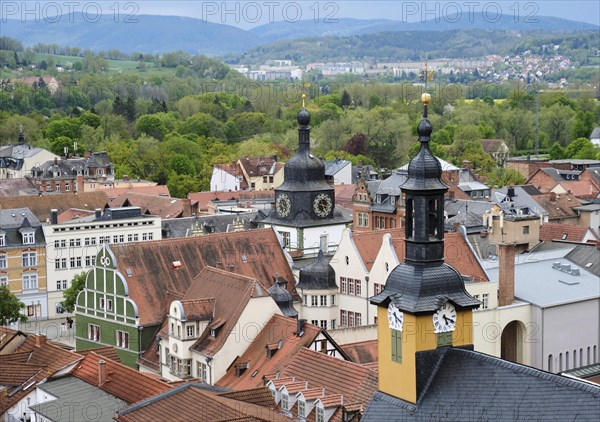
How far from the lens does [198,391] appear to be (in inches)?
1405

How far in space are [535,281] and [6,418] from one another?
95.4ft

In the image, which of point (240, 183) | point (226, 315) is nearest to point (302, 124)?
point (226, 315)

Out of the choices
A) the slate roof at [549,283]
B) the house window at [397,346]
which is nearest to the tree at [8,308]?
the slate roof at [549,283]

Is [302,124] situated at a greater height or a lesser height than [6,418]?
greater

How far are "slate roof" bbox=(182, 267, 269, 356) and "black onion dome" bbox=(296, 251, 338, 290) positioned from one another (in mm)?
6838

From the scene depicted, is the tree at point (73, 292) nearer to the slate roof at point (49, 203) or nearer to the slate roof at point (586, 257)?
the slate roof at point (49, 203)

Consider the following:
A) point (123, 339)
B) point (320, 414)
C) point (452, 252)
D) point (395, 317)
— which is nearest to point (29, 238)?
point (123, 339)

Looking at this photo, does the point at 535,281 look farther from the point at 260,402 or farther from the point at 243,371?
the point at 260,402

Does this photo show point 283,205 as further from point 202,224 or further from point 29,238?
point 29,238

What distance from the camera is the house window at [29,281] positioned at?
77188 millimetres

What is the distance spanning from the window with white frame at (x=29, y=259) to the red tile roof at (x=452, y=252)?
2652 centimetres

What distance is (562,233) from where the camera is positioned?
7800cm

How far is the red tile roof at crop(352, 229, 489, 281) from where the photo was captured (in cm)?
5653

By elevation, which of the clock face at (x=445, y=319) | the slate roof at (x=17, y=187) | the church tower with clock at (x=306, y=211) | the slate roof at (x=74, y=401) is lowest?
the slate roof at (x=17, y=187)
